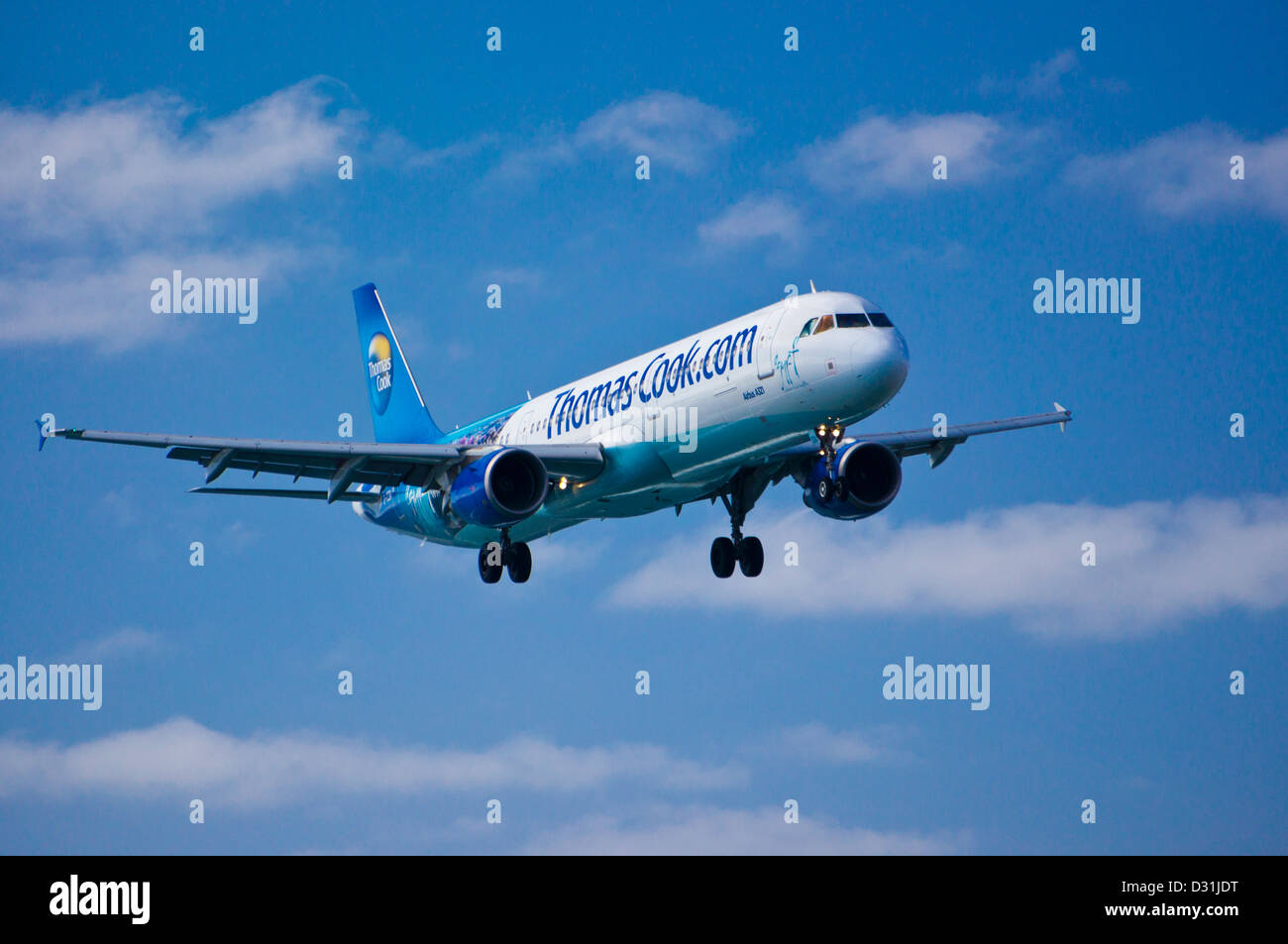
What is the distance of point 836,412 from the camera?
36.2m

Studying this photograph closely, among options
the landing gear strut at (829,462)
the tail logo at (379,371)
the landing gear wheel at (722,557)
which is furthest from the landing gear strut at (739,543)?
the tail logo at (379,371)

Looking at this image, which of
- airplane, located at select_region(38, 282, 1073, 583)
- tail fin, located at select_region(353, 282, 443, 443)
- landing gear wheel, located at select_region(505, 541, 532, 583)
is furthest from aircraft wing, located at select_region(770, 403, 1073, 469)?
tail fin, located at select_region(353, 282, 443, 443)

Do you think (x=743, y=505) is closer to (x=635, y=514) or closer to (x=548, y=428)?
(x=635, y=514)

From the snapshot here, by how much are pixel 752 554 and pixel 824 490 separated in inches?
240

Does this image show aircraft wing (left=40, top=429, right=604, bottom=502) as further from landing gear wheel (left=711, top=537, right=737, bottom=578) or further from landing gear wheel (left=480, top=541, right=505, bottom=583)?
landing gear wheel (left=711, top=537, right=737, bottom=578)

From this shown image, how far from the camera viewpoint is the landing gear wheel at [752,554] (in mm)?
45438

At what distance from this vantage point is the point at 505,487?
42062 millimetres

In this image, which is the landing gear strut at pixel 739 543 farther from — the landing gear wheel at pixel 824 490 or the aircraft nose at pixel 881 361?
the aircraft nose at pixel 881 361

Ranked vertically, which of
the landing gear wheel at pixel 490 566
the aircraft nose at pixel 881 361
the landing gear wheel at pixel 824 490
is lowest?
the landing gear wheel at pixel 490 566

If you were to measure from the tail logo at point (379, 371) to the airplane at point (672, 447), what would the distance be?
11298mm

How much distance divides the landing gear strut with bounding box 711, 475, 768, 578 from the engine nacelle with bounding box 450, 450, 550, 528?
5895mm

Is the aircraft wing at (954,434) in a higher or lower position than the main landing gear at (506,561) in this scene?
higher

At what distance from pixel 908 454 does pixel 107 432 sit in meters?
21.9
